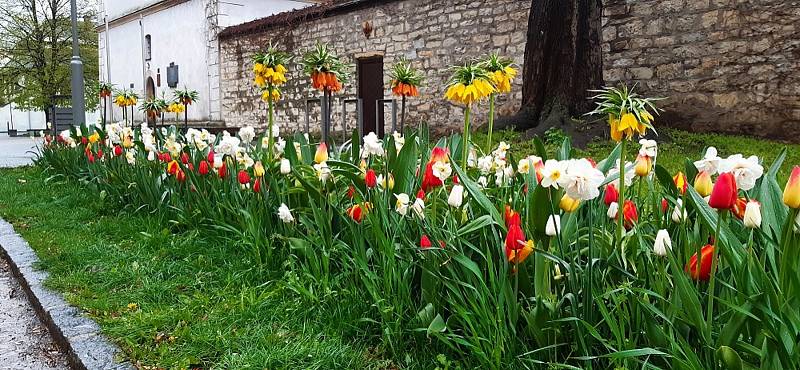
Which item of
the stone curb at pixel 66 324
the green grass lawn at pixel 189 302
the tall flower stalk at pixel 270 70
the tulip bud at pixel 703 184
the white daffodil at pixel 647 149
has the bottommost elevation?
the stone curb at pixel 66 324

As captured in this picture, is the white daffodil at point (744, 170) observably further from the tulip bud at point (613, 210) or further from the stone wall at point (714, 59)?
the stone wall at point (714, 59)

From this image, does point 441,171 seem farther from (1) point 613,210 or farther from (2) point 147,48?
(2) point 147,48

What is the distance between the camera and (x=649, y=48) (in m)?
8.77

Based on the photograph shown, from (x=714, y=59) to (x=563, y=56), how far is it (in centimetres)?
210

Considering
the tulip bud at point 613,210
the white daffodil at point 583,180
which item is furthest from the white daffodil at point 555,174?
the tulip bud at point 613,210

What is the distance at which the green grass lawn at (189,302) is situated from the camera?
2195 millimetres

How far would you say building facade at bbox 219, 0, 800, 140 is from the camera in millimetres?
7750

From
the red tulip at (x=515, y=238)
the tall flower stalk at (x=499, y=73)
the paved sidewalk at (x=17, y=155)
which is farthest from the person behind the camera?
the paved sidewalk at (x=17, y=155)

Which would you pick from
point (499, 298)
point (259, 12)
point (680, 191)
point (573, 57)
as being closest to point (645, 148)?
point (680, 191)

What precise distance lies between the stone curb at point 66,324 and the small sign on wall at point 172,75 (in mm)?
15887

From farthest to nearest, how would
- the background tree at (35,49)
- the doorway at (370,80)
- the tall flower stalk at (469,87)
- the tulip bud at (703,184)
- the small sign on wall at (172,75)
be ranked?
1. the background tree at (35,49)
2. the small sign on wall at (172,75)
3. the doorway at (370,80)
4. the tall flower stalk at (469,87)
5. the tulip bud at (703,184)

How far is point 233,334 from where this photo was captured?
2.39 metres

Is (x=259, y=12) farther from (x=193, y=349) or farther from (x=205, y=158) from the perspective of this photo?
(x=193, y=349)

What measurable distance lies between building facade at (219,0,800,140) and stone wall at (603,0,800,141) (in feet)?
0.04
